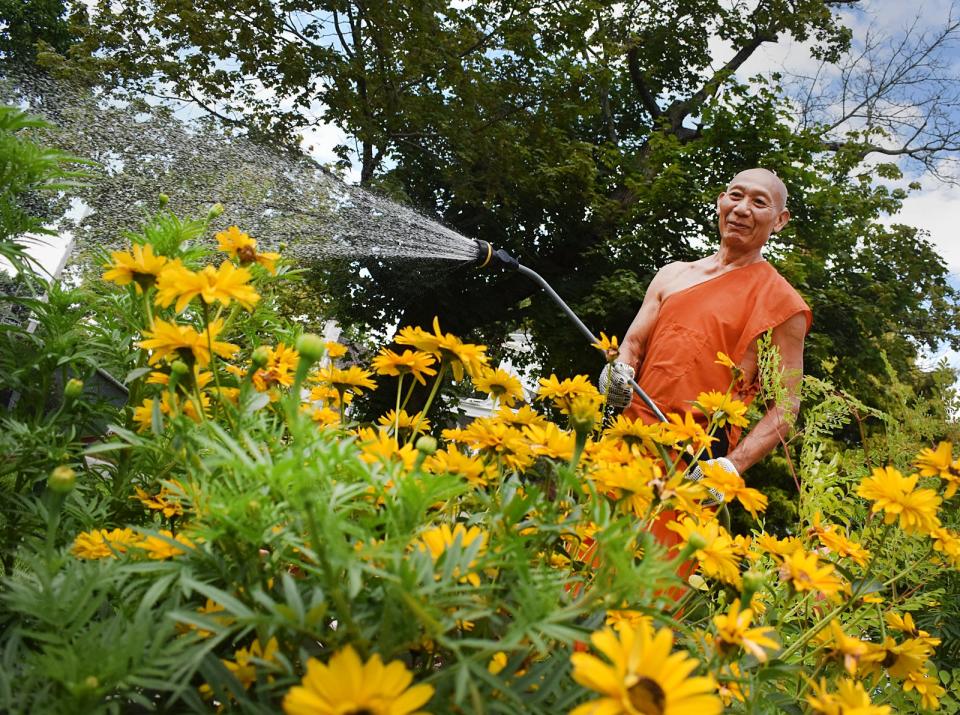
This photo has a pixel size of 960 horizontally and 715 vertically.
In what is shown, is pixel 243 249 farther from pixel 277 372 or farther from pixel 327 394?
pixel 327 394

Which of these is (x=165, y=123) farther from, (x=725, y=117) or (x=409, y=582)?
(x=409, y=582)

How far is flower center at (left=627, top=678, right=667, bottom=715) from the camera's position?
37 centimetres

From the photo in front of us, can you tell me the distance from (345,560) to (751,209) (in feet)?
6.54

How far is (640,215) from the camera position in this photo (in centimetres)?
800

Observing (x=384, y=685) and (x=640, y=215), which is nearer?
(x=384, y=685)

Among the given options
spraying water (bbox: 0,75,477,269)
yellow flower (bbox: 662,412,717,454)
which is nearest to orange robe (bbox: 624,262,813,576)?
yellow flower (bbox: 662,412,717,454)

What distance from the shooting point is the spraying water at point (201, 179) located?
6867 mm

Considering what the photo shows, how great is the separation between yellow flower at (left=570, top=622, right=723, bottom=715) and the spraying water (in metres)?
6.26

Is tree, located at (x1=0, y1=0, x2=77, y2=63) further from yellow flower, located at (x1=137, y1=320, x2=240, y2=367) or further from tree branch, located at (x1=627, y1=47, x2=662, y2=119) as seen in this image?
yellow flower, located at (x1=137, y1=320, x2=240, y2=367)

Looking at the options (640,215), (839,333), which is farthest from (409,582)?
(839,333)

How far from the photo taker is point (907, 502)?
760 mm

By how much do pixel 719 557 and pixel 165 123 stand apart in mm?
8166

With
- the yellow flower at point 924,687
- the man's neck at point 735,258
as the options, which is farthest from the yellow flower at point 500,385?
the man's neck at point 735,258

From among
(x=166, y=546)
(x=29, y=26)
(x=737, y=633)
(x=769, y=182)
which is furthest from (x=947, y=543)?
(x=29, y=26)
